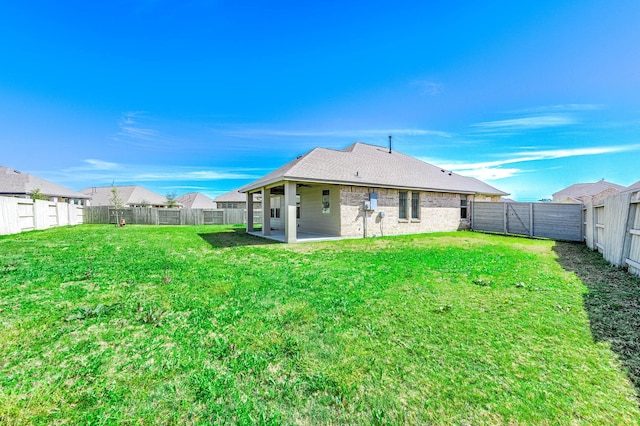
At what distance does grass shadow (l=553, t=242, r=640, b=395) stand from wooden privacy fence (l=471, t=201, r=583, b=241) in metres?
7.64

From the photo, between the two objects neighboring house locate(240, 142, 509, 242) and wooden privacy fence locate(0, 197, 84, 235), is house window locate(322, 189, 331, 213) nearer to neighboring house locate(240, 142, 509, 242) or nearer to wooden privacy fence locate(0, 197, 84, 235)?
neighboring house locate(240, 142, 509, 242)

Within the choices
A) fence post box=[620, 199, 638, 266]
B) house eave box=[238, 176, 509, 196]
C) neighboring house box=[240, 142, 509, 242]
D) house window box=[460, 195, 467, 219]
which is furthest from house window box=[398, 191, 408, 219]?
fence post box=[620, 199, 638, 266]

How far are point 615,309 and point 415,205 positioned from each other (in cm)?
1184

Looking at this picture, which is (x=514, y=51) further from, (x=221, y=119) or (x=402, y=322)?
(x=221, y=119)

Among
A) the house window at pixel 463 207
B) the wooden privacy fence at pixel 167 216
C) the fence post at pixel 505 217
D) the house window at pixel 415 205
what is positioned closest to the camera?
the house window at pixel 415 205

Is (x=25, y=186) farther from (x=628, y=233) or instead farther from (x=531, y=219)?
(x=531, y=219)

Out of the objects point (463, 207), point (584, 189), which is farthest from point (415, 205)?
point (584, 189)

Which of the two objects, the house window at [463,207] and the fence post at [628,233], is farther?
the house window at [463,207]

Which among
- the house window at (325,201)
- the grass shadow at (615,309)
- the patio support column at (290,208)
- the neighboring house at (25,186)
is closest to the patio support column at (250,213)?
the house window at (325,201)

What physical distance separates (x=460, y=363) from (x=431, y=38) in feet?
42.1

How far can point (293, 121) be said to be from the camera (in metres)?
19.0

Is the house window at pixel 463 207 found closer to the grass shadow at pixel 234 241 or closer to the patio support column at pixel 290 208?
the patio support column at pixel 290 208

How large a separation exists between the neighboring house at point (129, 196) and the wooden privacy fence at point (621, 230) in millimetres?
50706

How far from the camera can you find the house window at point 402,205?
14.4 metres
